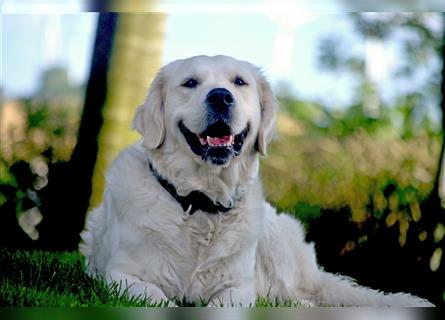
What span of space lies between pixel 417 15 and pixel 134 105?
5.72ft

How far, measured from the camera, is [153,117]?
4.39 m

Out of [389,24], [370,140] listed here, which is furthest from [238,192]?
[389,24]

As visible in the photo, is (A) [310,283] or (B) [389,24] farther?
(B) [389,24]

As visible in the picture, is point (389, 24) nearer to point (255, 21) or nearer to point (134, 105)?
point (255, 21)

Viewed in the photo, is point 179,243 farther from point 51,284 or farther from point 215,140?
point 51,284

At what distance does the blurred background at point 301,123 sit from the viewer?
16.6 feet

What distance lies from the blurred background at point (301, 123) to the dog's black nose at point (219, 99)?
Answer: 777mm

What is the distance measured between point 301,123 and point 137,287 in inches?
55.7

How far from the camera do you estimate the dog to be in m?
4.29

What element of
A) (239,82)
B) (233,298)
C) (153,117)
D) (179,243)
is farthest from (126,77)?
(233,298)

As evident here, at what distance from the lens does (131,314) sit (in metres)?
4.16

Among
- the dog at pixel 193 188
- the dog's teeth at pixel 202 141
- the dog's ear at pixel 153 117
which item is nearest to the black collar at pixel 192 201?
the dog at pixel 193 188

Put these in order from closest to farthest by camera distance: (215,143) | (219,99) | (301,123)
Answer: (219,99), (215,143), (301,123)

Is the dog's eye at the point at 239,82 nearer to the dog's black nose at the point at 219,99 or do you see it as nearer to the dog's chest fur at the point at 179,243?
the dog's black nose at the point at 219,99
